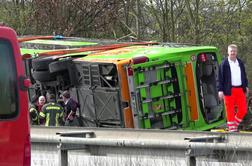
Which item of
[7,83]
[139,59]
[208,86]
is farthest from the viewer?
[208,86]

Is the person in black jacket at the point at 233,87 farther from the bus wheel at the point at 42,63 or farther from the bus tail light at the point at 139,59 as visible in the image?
the bus wheel at the point at 42,63

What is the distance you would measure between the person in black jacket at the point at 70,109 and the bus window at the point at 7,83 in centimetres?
741

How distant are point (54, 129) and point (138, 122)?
3796mm

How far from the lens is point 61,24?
A: 2852 cm

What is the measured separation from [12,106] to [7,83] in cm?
24

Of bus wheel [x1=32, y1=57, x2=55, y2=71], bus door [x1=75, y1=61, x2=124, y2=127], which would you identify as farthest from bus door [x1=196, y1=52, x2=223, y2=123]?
bus wheel [x1=32, y1=57, x2=55, y2=71]

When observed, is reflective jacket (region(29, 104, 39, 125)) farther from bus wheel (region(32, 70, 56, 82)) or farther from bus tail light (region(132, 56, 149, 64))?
bus tail light (region(132, 56, 149, 64))

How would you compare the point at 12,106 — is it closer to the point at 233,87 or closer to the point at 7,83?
the point at 7,83

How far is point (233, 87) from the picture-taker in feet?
39.9

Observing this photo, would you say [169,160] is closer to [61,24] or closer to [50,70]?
[50,70]

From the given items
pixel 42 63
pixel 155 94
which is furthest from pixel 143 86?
pixel 42 63

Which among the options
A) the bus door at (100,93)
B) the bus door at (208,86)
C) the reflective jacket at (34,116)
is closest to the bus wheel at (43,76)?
the bus door at (100,93)

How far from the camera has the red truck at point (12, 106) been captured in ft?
21.6

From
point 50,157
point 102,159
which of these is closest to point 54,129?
point 50,157
